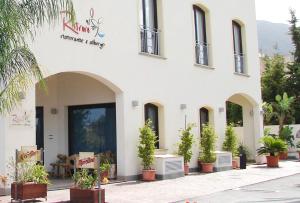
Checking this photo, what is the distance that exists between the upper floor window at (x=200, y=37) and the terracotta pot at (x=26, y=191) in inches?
432

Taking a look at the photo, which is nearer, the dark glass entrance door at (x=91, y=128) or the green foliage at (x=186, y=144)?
the dark glass entrance door at (x=91, y=128)

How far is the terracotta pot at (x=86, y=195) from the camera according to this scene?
10.9 metres

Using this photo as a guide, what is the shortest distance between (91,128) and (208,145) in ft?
15.2

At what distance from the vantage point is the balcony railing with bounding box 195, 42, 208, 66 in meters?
20.5

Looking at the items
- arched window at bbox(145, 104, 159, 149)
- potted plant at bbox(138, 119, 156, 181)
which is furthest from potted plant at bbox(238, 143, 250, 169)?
potted plant at bbox(138, 119, 156, 181)

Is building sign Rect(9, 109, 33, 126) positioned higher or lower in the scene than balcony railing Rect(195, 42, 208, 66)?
lower

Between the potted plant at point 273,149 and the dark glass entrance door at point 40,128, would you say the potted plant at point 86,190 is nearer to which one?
the dark glass entrance door at point 40,128

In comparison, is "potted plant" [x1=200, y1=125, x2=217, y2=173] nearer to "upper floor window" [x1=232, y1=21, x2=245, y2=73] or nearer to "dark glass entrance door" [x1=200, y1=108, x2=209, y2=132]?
"dark glass entrance door" [x1=200, y1=108, x2=209, y2=132]

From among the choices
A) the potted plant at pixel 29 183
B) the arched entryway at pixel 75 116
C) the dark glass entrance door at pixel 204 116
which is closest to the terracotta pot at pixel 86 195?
the potted plant at pixel 29 183

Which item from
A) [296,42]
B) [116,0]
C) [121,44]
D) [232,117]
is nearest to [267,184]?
[121,44]

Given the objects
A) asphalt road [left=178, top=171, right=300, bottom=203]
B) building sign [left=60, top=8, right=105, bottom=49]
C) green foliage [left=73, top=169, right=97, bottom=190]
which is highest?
building sign [left=60, top=8, right=105, bottom=49]

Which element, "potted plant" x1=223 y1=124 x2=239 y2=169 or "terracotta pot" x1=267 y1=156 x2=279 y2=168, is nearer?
"potted plant" x1=223 y1=124 x2=239 y2=169

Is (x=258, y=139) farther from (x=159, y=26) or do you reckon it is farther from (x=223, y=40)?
(x=159, y=26)

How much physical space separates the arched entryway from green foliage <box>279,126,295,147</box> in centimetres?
1504
